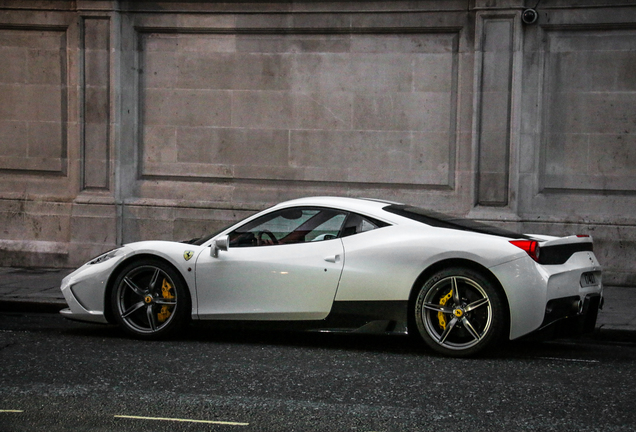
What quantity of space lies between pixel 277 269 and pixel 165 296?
110cm

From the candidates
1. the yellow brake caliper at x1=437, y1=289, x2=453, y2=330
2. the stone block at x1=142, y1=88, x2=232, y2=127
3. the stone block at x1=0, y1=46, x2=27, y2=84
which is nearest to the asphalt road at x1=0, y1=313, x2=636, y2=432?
the yellow brake caliper at x1=437, y1=289, x2=453, y2=330

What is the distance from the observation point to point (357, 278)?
6852 mm

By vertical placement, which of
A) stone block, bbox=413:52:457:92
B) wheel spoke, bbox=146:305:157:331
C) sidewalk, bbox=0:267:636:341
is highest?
stone block, bbox=413:52:457:92

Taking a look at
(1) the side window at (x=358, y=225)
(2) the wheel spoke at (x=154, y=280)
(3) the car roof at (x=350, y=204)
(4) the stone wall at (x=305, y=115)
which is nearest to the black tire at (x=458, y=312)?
(1) the side window at (x=358, y=225)

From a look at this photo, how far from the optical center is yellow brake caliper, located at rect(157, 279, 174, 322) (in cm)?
740

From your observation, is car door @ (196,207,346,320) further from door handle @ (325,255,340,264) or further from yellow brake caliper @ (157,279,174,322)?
yellow brake caliper @ (157,279,174,322)

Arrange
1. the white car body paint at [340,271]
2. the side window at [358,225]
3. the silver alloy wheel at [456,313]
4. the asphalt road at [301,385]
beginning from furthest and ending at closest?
the side window at [358,225] → the silver alloy wheel at [456,313] → the white car body paint at [340,271] → the asphalt road at [301,385]

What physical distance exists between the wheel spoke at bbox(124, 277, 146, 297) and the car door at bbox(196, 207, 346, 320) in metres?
0.56

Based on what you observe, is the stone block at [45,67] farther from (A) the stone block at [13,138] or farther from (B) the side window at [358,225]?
(B) the side window at [358,225]

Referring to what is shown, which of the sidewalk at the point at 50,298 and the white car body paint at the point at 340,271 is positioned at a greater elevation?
the white car body paint at the point at 340,271

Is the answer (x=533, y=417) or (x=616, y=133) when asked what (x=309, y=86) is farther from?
(x=533, y=417)

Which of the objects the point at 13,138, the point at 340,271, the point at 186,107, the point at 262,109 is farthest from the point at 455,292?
the point at 13,138

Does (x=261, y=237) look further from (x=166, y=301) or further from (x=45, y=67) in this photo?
(x=45, y=67)

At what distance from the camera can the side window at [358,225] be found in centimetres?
704
